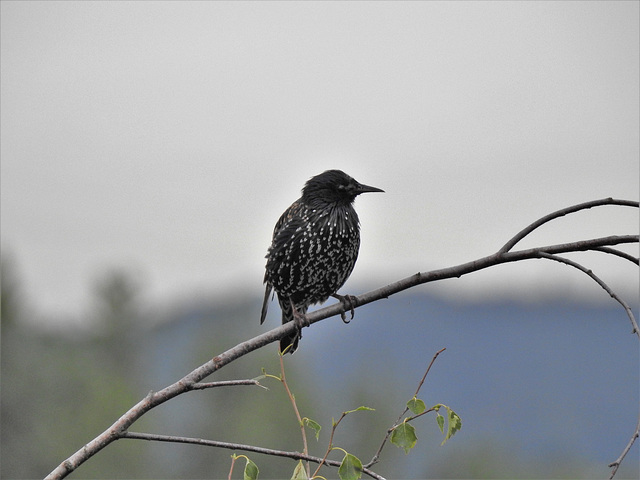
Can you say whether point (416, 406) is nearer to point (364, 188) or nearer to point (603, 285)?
point (603, 285)

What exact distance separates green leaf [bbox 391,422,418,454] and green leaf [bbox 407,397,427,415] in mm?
50

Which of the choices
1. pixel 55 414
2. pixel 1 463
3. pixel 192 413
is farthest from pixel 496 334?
pixel 1 463

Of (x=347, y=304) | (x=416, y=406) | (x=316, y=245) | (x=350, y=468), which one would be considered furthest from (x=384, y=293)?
(x=316, y=245)

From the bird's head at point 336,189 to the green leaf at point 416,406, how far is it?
3.57m

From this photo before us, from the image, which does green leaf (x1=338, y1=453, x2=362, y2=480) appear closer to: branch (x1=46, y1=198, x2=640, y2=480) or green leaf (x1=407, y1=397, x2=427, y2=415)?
green leaf (x1=407, y1=397, x2=427, y2=415)

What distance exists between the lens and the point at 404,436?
247 centimetres

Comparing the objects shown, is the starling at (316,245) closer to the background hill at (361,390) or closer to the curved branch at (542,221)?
the background hill at (361,390)

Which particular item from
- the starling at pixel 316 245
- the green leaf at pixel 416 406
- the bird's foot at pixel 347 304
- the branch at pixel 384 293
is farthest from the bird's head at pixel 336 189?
the green leaf at pixel 416 406

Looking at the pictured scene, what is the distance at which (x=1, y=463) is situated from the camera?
2661cm

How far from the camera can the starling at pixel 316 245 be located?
5.73 metres

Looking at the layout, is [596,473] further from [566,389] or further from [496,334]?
[496,334]

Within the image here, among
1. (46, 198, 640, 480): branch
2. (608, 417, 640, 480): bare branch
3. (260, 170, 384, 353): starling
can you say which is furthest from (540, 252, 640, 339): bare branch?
(260, 170, 384, 353): starling

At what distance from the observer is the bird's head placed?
6035mm

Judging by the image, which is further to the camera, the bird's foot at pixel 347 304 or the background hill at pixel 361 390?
the background hill at pixel 361 390
